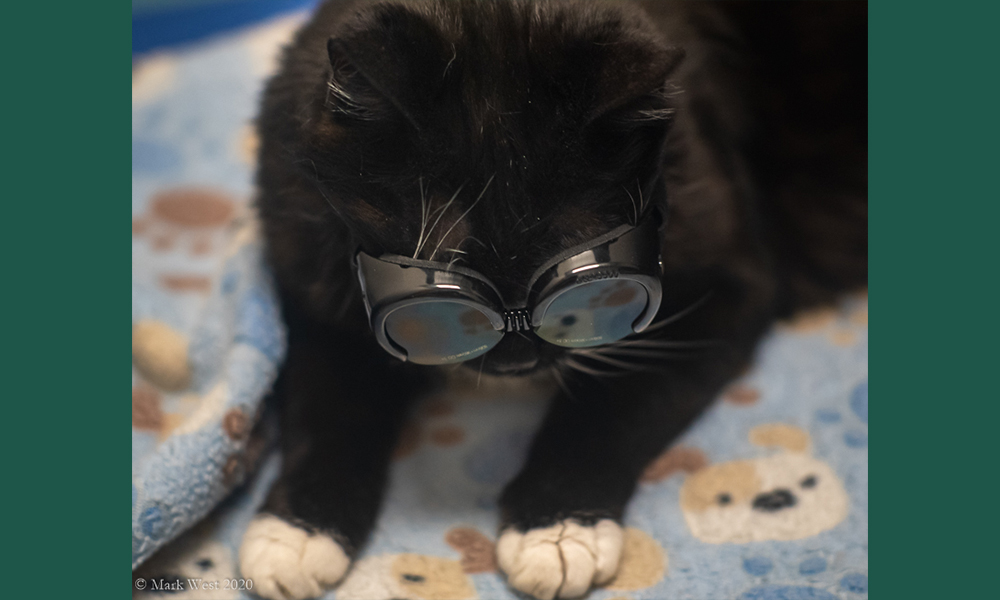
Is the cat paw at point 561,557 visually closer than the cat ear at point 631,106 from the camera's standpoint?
No

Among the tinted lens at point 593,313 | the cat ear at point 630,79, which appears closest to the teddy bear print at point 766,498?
the tinted lens at point 593,313

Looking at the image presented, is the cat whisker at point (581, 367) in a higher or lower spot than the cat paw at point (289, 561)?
higher

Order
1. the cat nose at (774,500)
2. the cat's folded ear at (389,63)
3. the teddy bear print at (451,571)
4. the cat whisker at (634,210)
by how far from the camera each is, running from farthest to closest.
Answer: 1. the cat nose at (774,500)
2. the teddy bear print at (451,571)
3. the cat whisker at (634,210)
4. the cat's folded ear at (389,63)

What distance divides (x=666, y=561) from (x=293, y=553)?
44 cm

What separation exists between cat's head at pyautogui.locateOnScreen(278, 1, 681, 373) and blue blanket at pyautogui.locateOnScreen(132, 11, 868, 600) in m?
0.39

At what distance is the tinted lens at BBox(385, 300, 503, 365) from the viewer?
0.83m

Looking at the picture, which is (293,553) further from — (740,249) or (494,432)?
(740,249)

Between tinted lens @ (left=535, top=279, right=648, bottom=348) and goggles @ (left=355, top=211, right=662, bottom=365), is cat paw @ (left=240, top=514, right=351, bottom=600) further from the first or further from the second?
tinted lens @ (left=535, top=279, right=648, bottom=348)

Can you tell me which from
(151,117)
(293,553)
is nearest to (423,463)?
→ (293,553)

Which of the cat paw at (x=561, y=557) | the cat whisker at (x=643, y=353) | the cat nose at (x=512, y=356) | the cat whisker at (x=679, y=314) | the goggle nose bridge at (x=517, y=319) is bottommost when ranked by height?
the cat paw at (x=561, y=557)

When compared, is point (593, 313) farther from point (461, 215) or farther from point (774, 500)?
point (774, 500)

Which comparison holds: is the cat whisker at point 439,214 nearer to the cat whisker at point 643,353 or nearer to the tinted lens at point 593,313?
the tinted lens at point 593,313

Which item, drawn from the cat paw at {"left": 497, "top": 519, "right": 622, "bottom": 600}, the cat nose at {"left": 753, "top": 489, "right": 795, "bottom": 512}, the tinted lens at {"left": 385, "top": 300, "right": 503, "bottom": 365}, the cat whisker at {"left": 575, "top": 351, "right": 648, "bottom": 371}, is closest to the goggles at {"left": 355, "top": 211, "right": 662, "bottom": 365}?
the tinted lens at {"left": 385, "top": 300, "right": 503, "bottom": 365}

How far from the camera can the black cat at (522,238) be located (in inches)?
30.0
